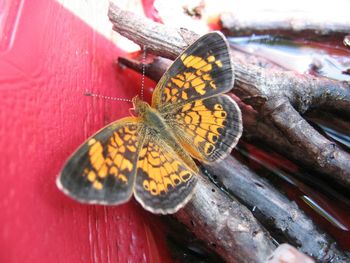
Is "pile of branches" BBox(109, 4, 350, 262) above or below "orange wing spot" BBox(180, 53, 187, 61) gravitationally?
below

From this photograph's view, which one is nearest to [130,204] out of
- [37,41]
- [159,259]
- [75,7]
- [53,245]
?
[159,259]

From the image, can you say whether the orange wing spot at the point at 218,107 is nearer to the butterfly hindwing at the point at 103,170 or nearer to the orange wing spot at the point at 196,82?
the orange wing spot at the point at 196,82

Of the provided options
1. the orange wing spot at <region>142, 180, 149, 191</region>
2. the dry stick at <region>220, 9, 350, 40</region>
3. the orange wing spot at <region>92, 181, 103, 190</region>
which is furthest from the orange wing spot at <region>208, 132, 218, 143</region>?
the dry stick at <region>220, 9, 350, 40</region>

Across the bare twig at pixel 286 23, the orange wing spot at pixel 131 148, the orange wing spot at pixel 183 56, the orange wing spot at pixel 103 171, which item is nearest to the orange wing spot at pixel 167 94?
the orange wing spot at pixel 183 56

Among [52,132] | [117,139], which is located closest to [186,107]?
[117,139]

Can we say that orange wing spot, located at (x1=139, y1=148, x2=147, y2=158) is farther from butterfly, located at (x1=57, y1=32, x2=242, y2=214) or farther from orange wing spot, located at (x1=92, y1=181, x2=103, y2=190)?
orange wing spot, located at (x1=92, y1=181, x2=103, y2=190)

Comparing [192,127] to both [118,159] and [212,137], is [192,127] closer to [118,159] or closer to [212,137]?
[212,137]

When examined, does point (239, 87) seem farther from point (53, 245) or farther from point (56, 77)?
point (53, 245)
